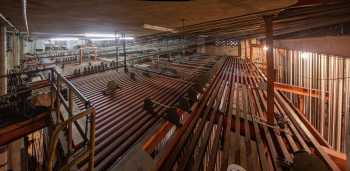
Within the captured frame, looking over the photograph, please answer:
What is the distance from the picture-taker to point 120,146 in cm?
265

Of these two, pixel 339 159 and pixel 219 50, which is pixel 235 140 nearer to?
pixel 339 159

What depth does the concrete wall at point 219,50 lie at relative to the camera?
15.3 metres

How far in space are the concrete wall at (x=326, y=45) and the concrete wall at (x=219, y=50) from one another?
32.9 ft

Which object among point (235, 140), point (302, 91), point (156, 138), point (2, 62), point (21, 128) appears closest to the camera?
point (156, 138)

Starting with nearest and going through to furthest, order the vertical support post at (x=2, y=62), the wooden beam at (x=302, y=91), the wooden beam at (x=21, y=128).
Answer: the wooden beam at (x=21, y=128) < the vertical support post at (x=2, y=62) < the wooden beam at (x=302, y=91)

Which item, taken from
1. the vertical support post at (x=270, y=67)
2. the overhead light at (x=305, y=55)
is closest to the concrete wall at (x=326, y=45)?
the vertical support post at (x=270, y=67)

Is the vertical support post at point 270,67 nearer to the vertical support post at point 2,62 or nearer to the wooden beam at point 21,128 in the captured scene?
the wooden beam at point 21,128

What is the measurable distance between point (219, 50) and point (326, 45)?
1214 cm

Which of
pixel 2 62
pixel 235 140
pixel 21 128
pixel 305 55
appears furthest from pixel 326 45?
pixel 2 62

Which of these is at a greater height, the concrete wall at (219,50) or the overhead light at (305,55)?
the concrete wall at (219,50)

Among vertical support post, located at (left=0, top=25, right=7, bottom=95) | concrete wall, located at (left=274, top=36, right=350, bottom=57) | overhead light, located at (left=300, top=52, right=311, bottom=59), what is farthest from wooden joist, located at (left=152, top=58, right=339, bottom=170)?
vertical support post, located at (left=0, top=25, right=7, bottom=95)

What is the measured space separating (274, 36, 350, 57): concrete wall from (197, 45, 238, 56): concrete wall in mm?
10031

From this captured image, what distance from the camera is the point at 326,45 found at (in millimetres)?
3494

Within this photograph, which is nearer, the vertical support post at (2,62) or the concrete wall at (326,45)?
the concrete wall at (326,45)
